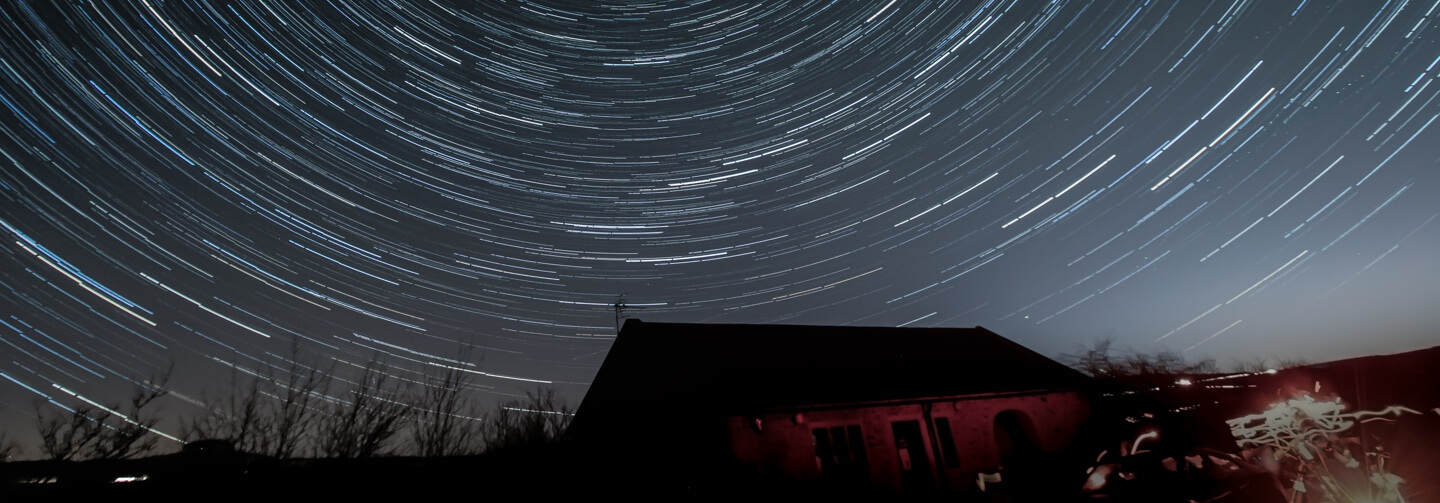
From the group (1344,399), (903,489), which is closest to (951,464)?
(903,489)

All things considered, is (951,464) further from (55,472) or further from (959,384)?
(55,472)

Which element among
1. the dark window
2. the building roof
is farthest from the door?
the building roof

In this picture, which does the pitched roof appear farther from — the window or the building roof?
the window

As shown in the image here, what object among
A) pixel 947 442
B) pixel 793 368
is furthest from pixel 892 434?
pixel 793 368

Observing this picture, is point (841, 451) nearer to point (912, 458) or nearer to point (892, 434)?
point (892, 434)

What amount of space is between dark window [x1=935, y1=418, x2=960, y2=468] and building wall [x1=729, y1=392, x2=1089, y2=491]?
0.08m

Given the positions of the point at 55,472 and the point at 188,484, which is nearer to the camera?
the point at 188,484

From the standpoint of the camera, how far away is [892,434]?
14367mm

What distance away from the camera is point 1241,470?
20.1 feet

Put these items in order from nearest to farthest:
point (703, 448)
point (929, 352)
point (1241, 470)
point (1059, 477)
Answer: point (1241, 470), point (1059, 477), point (703, 448), point (929, 352)

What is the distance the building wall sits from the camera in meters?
12.9

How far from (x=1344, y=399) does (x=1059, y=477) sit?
3.41m

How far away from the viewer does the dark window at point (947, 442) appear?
14.9 meters

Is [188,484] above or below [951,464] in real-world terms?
above
